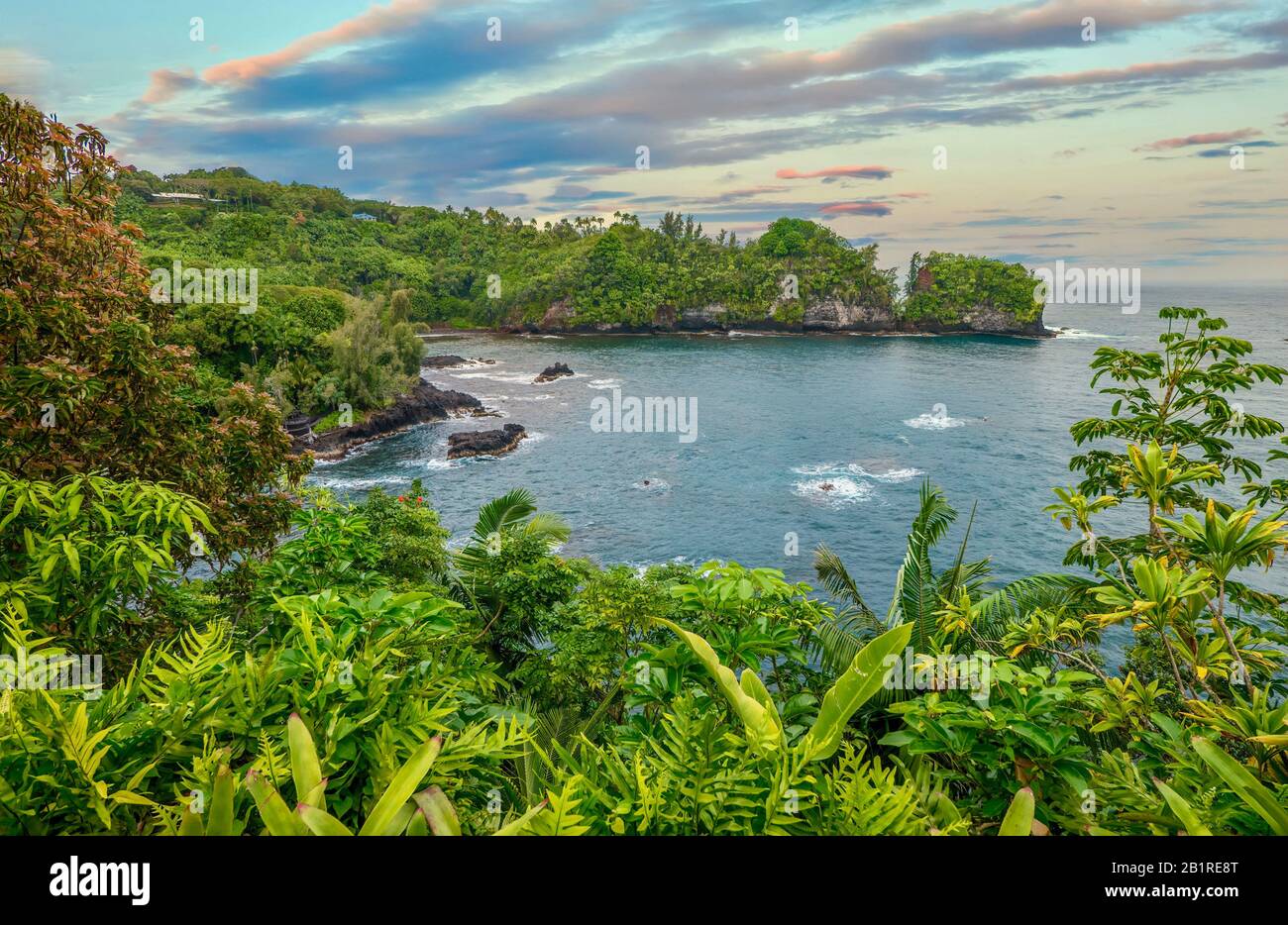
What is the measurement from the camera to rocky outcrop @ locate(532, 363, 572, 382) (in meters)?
55.8

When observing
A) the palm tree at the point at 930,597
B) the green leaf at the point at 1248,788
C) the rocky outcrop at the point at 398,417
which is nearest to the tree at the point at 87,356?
the palm tree at the point at 930,597

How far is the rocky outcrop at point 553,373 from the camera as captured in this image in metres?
55.8

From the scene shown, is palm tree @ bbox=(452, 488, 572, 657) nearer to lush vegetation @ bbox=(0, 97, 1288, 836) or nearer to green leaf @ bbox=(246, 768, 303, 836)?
lush vegetation @ bbox=(0, 97, 1288, 836)

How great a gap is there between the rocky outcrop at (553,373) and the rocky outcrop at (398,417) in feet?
A: 26.4

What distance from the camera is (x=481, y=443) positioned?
36.7m

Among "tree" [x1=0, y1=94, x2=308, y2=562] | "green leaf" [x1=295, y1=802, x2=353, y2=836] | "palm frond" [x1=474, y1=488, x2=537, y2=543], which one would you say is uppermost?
"tree" [x1=0, y1=94, x2=308, y2=562]

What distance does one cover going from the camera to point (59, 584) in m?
3.78

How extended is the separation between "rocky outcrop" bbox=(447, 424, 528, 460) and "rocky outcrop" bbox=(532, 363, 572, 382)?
17832 millimetres

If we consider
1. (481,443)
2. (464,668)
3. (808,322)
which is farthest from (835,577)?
(808,322)

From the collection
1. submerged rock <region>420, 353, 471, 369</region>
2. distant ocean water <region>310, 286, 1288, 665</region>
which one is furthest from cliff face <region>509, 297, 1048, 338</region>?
submerged rock <region>420, 353, 471, 369</region>

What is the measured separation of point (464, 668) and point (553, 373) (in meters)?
54.1

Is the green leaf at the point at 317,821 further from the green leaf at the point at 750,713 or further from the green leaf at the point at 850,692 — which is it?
the green leaf at the point at 850,692

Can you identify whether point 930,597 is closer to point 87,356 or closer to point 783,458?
point 87,356
